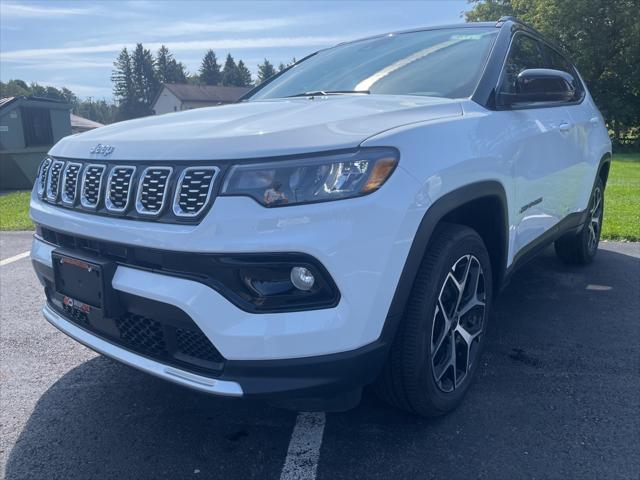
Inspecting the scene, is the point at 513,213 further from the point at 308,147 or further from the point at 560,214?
the point at 308,147

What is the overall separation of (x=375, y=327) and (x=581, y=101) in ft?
10.7

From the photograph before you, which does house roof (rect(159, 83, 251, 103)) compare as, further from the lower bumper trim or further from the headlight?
the headlight

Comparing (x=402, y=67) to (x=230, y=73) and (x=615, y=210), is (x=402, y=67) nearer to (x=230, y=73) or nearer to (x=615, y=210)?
(x=615, y=210)

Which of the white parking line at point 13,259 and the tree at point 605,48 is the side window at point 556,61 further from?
the tree at point 605,48

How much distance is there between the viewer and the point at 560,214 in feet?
12.4

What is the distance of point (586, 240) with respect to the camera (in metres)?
4.84

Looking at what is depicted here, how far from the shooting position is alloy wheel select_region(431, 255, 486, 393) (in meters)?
2.45

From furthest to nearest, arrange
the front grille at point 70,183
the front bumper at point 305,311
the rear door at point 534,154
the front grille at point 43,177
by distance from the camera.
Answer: the rear door at point 534,154
the front grille at point 43,177
the front grille at point 70,183
the front bumper at point 305,311

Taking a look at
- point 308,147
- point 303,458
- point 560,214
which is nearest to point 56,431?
point 303,458

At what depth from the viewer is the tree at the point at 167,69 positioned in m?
112

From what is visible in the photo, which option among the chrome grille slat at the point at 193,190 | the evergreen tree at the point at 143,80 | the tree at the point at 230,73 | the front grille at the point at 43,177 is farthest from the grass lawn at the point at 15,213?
the evergreen tree at the point at 143,80

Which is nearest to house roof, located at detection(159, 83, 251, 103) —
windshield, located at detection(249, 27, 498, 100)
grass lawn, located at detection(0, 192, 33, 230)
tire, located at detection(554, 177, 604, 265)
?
grass lawn, located at detection(0, 192, 33, 230)

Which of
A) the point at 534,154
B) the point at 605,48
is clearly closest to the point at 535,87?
the point at 534,154

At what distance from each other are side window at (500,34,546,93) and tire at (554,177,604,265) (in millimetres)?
1355
